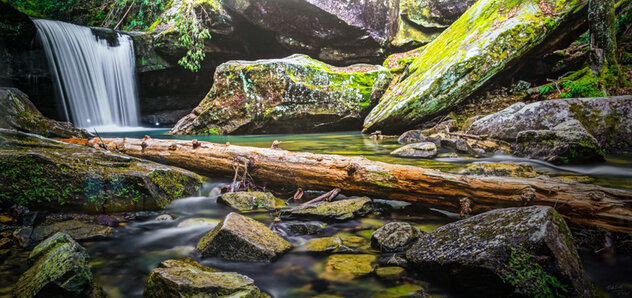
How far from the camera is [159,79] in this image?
16.2 m

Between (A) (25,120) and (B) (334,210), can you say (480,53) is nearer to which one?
(B) (334,210)

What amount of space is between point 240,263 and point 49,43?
14.7 metres

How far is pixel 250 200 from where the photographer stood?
3.59 meters

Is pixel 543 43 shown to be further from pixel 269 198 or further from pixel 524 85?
pixel 269 198

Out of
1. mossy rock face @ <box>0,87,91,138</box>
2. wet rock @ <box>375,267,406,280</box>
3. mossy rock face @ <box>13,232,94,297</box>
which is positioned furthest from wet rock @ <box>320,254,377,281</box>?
mossy rock face @ <box>0,87,91,138</box>

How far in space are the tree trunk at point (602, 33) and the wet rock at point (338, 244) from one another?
8.04 m

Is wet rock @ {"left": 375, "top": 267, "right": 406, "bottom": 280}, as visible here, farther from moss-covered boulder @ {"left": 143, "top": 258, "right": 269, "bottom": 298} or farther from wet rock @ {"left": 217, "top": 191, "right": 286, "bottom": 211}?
wet rock @ {"left": 217, "top": 191, "right": 286, "bottom": 211}

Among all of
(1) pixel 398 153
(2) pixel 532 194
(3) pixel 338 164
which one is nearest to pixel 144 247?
(3) pixel 338 164

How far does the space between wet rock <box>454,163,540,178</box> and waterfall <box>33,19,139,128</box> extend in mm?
15211

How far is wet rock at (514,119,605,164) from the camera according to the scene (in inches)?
171

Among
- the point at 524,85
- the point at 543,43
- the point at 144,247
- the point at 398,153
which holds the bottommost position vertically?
the point at 144,247

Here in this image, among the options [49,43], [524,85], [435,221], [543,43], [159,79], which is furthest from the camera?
[159,79]

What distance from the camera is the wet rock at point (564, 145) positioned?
14.2 feet

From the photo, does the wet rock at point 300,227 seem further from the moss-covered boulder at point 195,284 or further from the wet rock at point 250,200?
the moss-covered boulder at point 195,284
